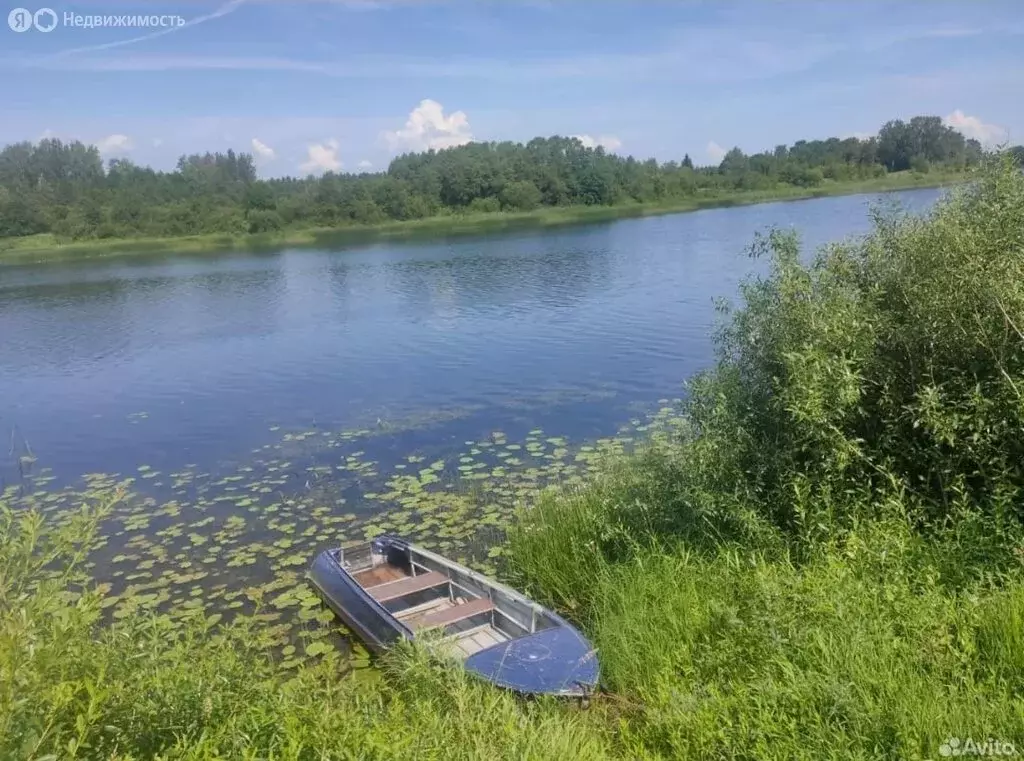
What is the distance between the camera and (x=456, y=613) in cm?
779

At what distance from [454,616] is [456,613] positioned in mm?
59

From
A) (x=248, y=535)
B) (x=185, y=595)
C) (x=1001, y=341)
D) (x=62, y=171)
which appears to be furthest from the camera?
(x=62, y=171)

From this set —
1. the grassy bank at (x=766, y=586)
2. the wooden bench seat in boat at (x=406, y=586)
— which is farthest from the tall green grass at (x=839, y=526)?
the wooden bench seat in boat at (x=406, y=586)

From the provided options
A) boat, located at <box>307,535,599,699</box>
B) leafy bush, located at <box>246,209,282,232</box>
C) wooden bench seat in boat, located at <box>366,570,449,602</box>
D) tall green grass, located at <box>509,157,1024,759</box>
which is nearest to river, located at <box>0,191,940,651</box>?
boat, located at <box>307,535,599,699</box>

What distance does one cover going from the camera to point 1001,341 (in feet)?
21.2

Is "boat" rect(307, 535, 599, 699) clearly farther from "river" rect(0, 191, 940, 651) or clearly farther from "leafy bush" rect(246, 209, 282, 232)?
"leafy bush" rect(246, 209, 282, 232)

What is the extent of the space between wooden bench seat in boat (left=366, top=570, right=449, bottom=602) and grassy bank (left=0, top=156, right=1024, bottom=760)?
87 centimetres

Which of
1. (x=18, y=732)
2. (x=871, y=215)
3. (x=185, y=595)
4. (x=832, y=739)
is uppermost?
(x=871, y=215)

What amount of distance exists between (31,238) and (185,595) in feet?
249

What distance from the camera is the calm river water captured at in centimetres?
1647

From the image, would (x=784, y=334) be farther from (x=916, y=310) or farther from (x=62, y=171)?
(x=62, y=171)

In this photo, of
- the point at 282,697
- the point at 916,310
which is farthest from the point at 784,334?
the point at 282,697

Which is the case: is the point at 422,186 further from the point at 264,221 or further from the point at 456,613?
the point at 456,613

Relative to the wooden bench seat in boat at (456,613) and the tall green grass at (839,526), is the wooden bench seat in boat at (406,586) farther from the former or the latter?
the tall green grass at (839,526)
